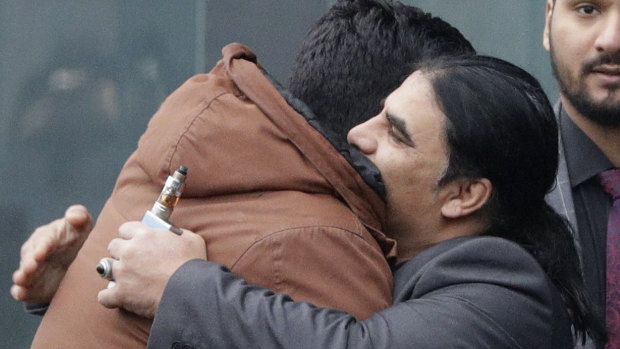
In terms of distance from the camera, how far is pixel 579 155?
3156mm

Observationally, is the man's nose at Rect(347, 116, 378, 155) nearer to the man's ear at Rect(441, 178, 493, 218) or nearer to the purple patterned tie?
the man's ear at Rect(441, 178, 493, 218)

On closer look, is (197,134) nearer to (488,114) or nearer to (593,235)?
(488,114)

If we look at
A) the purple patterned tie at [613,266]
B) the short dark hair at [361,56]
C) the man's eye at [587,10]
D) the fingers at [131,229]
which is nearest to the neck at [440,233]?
the short dark hair at [361,56]

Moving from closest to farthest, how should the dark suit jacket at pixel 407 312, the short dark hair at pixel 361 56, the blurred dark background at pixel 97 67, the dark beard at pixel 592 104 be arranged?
the dark suit jacket at pixel 407 312 → the short dark hair at pixel 361 56 → the dark beard at pixel 592 104 → the blurred dark background at pixel 97 67

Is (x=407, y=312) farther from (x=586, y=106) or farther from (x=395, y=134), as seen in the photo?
(x=586, y=106)

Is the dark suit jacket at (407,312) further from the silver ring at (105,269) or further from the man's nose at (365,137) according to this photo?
the man's nose at (365,137)

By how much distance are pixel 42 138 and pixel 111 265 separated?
208 cm

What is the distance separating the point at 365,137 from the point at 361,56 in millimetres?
233

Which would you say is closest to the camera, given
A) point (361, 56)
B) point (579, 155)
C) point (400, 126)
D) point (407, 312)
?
point (407, 312)

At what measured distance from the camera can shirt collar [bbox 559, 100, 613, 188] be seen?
311 centimetres

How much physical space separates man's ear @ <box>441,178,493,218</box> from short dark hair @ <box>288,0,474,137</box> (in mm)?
255

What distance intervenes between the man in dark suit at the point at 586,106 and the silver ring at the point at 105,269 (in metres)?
1.35

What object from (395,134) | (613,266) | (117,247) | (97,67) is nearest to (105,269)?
(117,247)

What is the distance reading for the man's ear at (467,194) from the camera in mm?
2344
